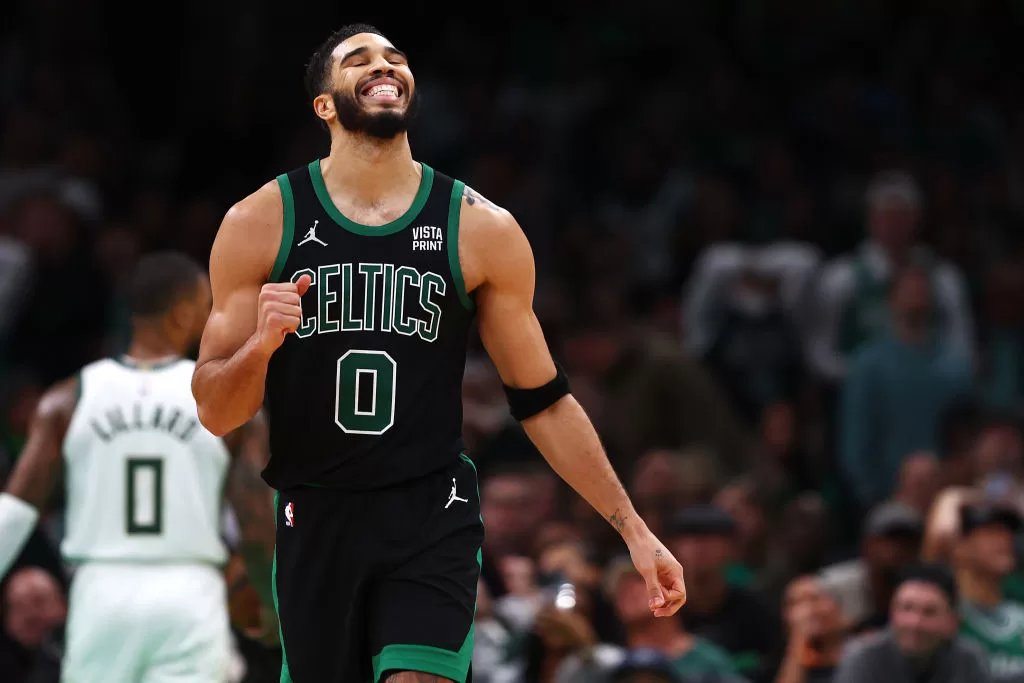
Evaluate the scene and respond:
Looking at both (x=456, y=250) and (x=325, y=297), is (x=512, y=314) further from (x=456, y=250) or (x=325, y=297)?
(x=325, y=297)

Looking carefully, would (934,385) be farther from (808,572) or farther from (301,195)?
(301,195)

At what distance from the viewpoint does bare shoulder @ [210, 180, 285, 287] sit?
16.0ft

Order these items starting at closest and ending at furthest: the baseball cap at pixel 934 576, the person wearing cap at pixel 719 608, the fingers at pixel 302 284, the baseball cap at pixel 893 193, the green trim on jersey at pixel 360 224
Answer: the fingers at pixel 302 284
the green trim on jersey at pixel 360 224
the baseball cap at pixel 934 576
the person wearing cap at pixel 719 608
the baseball cap at pixel 893 193

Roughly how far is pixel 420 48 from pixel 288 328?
11.1m

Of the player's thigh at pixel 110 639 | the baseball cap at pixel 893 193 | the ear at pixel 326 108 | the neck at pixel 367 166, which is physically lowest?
the player's thigh at pixel 110 639

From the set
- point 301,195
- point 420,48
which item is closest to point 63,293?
point 420,48

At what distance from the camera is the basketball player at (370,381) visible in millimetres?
4867

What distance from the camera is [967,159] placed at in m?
14.4

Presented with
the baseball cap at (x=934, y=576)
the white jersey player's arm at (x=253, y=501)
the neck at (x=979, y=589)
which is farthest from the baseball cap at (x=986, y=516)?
the white jersey player's arm at (x=253, y=501)

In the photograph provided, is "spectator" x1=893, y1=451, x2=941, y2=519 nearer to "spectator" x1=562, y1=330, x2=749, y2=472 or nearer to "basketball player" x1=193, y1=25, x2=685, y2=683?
"spectator" x1=562, y1=330, x2=749, y2=472

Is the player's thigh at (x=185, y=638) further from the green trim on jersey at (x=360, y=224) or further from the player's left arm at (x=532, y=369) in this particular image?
the green trim on jersey at (x=360, y=224)

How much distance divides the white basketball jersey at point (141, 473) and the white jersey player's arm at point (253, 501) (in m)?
0.09

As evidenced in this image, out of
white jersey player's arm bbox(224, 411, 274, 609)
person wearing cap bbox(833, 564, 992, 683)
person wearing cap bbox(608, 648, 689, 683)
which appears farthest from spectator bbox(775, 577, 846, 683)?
white jersey player's arm bbox(224, 411, 274, 609)

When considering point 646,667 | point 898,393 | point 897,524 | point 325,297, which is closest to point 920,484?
point 898,393
